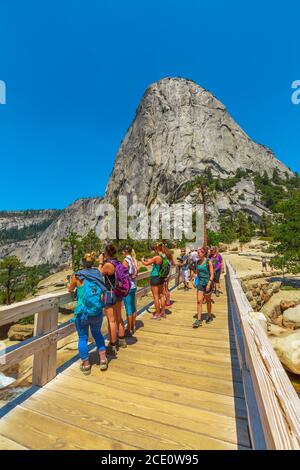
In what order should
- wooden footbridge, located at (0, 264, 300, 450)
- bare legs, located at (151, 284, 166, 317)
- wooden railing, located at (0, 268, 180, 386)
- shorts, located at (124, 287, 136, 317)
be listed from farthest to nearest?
bare legs, located at (151, 284, 166, 317) → shorts, located at (124, 287, 136, 317) → wooden railing, located at (0, 268, 180, 386) → wooden footbridge, located at (0, 264, 300, 450)

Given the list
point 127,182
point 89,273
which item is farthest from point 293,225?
point 127,182

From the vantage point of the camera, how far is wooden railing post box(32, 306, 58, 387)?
3.21 m

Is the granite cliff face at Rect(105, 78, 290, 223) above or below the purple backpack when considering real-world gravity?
above

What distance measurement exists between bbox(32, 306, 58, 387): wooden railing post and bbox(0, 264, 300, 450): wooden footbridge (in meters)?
0.01

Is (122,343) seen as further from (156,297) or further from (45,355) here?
(156,297)

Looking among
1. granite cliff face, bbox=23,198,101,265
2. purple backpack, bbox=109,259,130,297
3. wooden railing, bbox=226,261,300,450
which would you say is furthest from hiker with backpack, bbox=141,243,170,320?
granite cliff face, bbox=23,198,101,265

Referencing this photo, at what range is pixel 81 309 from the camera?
3.46 meters

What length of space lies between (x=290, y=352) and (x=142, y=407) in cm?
744

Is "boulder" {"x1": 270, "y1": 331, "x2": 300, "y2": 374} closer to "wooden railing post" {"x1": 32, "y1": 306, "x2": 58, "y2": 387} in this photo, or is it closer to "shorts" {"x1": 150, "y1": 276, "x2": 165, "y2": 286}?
"shorts" {"x1": 150, "y1": 276, "x2": 165, "y2": 286}

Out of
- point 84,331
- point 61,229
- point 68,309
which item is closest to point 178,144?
point 61,229

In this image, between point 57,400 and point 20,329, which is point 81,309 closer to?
point 57,400

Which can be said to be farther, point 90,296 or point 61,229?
point 61,229

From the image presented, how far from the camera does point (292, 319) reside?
11766 mm

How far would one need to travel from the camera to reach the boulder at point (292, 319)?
37.9ft
